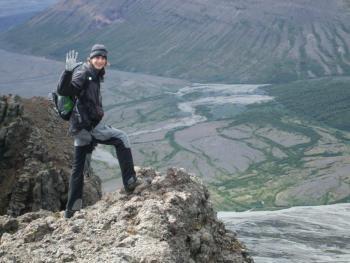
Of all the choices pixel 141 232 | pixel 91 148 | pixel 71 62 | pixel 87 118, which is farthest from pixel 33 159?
pixel 141 232

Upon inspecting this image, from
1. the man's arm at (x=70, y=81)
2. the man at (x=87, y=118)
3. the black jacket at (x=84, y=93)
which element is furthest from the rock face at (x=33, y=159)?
the man's arm at (x=70, y=81)

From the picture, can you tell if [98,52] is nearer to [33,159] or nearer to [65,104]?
[65,104]

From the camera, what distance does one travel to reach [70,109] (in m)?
16.3

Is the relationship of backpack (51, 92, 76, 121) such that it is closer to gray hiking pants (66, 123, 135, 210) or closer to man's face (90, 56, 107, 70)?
gray hiking pants (66, 123, 135, 210)

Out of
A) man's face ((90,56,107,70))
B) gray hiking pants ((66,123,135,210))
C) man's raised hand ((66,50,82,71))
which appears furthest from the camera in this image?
gray hiking pants ((66,123,135,210))

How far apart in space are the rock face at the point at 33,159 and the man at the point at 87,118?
12443 mm

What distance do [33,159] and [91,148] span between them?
16484mm

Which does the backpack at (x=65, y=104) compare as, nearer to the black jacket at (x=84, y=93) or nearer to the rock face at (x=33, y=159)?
the black jacket at (x=84, y=93)

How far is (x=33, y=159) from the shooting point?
108 feet

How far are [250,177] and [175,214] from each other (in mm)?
159389

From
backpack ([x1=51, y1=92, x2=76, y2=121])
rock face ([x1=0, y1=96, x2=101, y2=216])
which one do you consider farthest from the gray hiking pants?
rock face ([x1=0, y1=96, x2=101, y2=216])

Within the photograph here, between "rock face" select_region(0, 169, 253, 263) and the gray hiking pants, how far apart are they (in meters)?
0.58

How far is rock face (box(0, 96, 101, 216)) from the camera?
30.5 metres

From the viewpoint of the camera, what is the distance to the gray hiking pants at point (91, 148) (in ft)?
55.7
